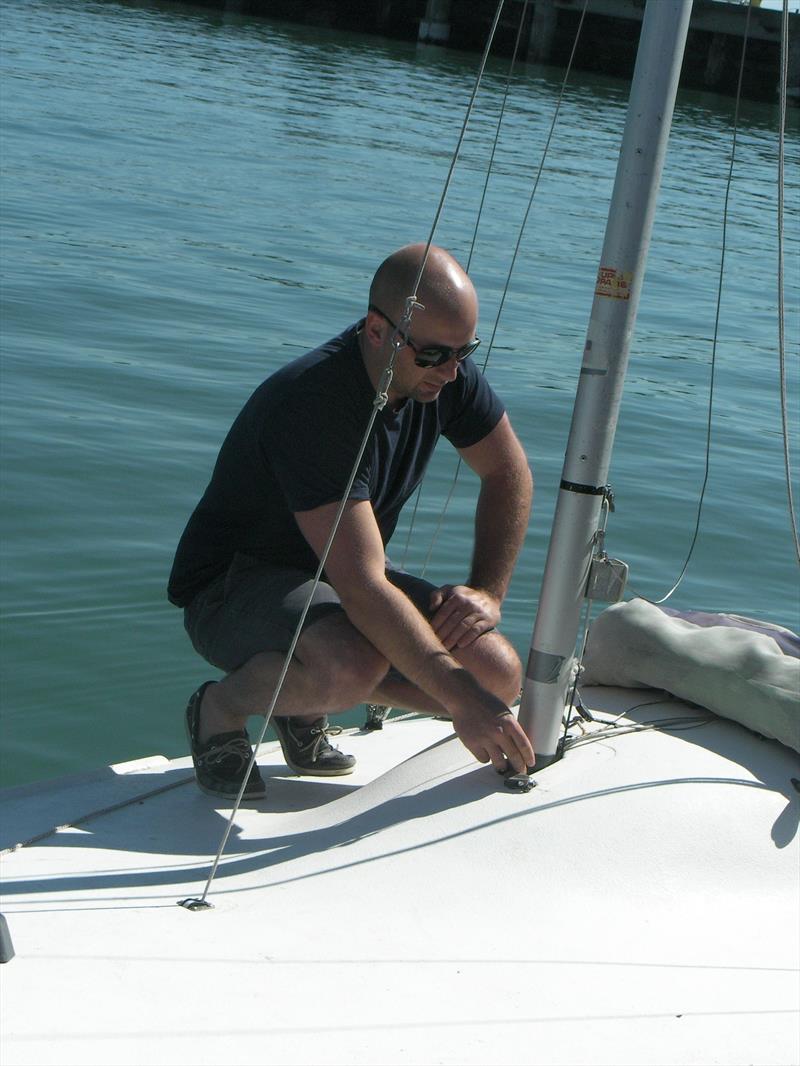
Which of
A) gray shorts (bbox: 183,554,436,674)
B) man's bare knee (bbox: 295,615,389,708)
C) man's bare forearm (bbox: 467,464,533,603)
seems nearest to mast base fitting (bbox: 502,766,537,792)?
man's bare knee (bbox: 295,615,389,708)

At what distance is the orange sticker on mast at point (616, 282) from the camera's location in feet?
9.04

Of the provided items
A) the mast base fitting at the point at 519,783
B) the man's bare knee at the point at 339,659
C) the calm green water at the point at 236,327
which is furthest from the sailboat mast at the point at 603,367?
the calm green water at the point at 236,327

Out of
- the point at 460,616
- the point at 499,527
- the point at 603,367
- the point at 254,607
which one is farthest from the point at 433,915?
the point at 499,527

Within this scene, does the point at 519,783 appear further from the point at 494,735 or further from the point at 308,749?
the point at 308,749

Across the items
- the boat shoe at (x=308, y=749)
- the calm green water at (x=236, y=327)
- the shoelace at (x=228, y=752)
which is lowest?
the calm green water at (x=236, y=327)

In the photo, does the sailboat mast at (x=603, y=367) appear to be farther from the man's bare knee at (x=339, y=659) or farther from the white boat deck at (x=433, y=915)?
the man's bare knee at (x=339, y=659)

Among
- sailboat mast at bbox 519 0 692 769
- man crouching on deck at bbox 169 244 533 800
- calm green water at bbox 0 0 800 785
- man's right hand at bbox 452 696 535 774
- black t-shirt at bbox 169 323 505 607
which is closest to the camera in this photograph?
sailboat mast at bbox 519 0 692 769

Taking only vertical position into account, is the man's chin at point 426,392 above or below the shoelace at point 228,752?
above

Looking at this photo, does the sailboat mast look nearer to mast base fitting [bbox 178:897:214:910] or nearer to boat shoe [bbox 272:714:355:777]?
boat shoe [bbox 272:714:355:777]

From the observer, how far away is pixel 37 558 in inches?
210

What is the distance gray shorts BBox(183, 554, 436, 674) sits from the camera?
10.3ft

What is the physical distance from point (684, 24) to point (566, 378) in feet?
21.7

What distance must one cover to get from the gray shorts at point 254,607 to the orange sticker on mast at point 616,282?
2.91ft

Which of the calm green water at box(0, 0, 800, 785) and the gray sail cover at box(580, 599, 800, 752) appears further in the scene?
the calm green water at box(0, 0, 800, 785)
